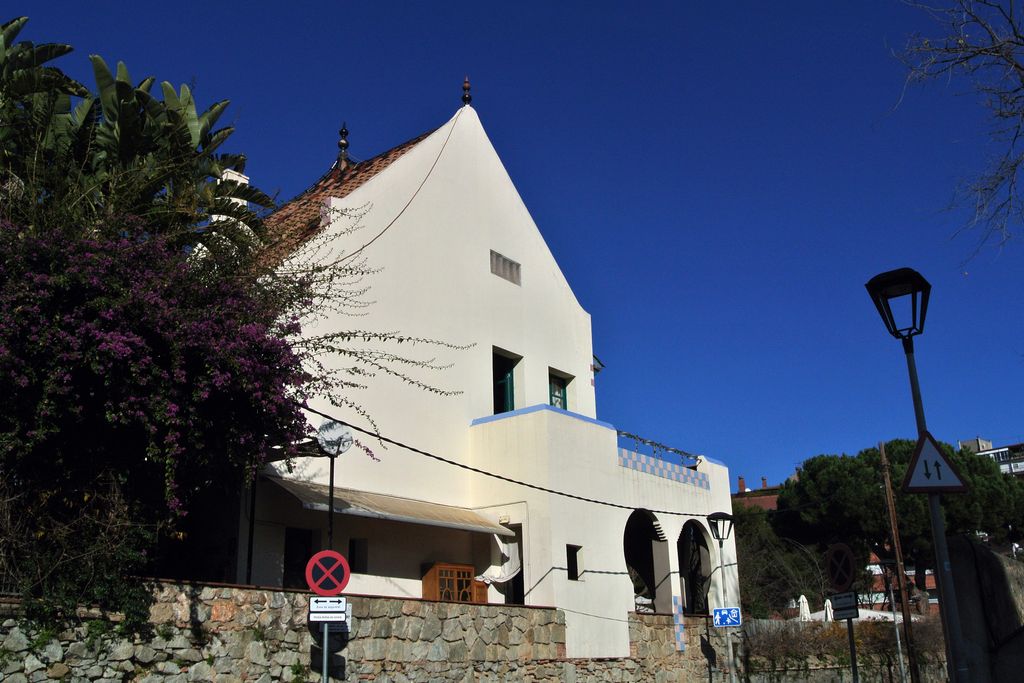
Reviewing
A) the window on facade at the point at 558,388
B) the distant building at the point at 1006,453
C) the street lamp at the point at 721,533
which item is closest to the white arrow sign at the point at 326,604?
the street lamp at the point at 721,533

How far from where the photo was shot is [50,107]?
13.5 m

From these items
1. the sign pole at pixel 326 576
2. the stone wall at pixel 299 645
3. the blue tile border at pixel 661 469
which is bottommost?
the stone wall at pixel 299 645

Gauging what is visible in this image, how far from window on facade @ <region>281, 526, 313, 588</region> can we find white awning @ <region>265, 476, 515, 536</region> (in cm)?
97

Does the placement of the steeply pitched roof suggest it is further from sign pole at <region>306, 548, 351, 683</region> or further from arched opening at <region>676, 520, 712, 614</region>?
arched opening at <region>676, 520, 712, 614</region>

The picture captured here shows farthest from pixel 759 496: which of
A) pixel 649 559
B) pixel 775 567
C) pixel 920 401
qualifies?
pixel 920 401

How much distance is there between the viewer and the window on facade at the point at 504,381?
22.8m

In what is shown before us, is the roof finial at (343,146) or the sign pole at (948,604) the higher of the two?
the roof finial at (343,146)

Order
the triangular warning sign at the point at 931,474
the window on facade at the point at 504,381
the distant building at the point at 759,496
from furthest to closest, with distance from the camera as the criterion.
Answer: the distant building at the point at 759,496, the window on facade at the point at 504,381, the triangular warning sign at the point at 931,474

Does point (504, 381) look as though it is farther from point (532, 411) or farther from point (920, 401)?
point (920, 401)

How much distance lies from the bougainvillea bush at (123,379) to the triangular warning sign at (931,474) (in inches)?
324

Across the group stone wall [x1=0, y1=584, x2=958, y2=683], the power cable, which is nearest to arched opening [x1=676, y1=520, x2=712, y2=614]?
stone wall [x1=0, y1=584, x2=958, y2=683]

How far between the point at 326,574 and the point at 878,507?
38.3 m

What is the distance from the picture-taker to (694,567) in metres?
25.1

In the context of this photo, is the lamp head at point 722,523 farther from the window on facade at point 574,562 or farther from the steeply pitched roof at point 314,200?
the steeply pitched roof at point 314,200
